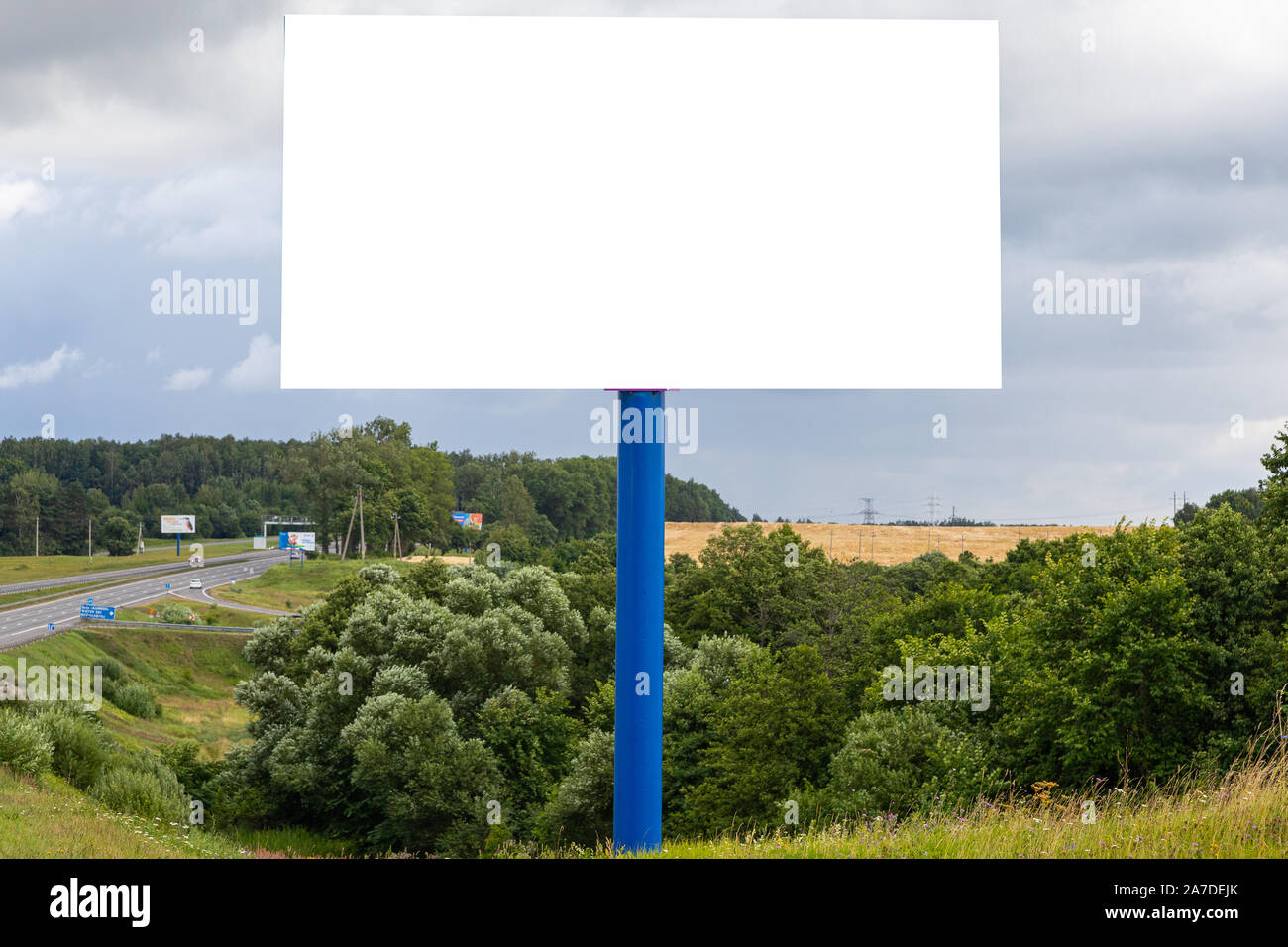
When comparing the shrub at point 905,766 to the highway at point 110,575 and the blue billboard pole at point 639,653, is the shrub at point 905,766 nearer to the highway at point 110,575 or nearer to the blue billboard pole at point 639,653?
the blue billboard pole at point 639,653

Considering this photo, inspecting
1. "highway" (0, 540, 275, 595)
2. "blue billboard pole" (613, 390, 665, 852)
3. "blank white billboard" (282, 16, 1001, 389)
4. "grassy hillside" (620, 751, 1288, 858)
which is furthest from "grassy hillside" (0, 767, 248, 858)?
"highway" (0, 540, 275, 595)

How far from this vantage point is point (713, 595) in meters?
54.2

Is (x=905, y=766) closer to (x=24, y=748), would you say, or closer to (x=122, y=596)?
(x=24, y=748)

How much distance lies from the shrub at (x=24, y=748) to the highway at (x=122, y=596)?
4121cm

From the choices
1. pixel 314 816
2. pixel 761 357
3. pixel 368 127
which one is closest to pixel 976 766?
pixel 761 357

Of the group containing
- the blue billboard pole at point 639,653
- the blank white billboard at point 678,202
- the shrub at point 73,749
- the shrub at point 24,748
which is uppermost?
the blank white billboard at point 678,202

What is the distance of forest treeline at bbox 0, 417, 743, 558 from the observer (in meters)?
69.3

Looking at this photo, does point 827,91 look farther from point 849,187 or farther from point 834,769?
point 834,769

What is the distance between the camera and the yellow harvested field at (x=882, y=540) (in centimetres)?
6141

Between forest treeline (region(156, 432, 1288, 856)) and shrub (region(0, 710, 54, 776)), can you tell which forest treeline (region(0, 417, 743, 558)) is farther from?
shrub (region(0, 710, 54, 776))

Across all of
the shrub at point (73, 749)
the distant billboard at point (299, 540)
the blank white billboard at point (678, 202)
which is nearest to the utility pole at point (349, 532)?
the distant billboard at point (299, 540)

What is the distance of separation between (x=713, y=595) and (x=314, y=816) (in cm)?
2407

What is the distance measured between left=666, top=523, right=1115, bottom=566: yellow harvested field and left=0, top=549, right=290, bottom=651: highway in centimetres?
3112
